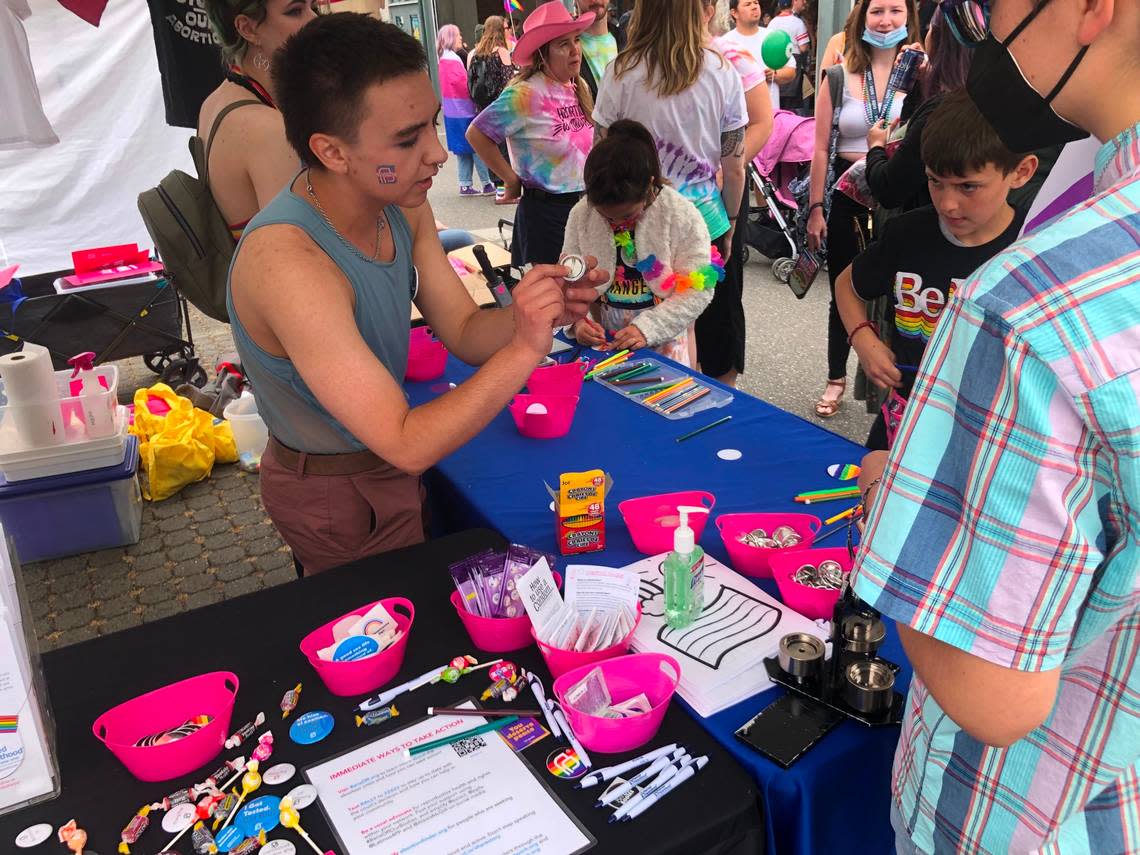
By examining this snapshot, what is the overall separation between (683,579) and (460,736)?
399 mm

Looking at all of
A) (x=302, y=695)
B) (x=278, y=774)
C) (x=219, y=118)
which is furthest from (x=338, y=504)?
(x=219, y=118)

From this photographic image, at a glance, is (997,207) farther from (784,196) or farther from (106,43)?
(106,43)

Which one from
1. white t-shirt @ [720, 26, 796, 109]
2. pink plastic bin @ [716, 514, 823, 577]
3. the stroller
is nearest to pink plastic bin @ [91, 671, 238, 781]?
pink plastic bin @ [716, 514, 823, 577]

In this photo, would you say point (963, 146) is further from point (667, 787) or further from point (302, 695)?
point (302, 695)

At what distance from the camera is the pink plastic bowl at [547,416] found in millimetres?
2025

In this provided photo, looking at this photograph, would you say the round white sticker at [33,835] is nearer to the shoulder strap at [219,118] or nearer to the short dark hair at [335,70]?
the short dark hair at [335,70]

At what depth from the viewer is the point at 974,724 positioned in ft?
2.13

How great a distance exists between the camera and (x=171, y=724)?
115cm

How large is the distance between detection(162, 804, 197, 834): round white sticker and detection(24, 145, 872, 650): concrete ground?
1.48 m

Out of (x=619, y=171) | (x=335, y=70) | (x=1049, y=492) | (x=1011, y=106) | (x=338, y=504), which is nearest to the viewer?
(x=1049, y=492)

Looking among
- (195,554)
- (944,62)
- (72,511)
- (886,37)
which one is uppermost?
(886,37)

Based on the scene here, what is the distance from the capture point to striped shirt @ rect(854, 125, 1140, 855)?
56 cm

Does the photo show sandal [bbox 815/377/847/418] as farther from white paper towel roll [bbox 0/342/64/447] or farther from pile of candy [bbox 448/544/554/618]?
white paper towel roll [bbox 0/342/64/447]

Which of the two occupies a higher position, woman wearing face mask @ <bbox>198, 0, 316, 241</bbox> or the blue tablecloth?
woman wearing face mask @ <bbox>198, 0, 316, 241</bbox>
